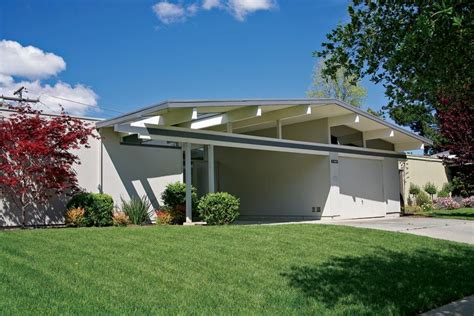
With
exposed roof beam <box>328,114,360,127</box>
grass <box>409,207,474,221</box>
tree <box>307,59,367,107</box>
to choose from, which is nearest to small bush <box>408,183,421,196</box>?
grass <box>409,207,474,221</box>

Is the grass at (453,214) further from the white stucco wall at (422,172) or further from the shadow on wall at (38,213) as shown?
the shadow on wall at (38,213)

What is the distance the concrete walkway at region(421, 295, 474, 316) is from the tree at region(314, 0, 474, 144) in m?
2.51

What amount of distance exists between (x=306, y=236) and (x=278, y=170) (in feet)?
26.1

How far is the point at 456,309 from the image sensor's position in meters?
6.17

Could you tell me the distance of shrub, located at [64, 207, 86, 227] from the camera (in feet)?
43.5

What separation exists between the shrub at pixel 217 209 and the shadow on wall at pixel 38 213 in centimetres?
409

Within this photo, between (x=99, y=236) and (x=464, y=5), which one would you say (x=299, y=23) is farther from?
(x=99, y=236)

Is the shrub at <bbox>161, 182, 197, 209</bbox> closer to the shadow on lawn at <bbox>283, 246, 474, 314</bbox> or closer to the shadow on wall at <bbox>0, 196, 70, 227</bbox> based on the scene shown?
the shadow on wall at <bbox>0, 196, 70, 227</bbox>

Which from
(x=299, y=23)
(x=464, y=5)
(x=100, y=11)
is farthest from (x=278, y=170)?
(x=464, y=5)

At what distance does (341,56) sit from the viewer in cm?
505

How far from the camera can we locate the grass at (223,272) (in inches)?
230

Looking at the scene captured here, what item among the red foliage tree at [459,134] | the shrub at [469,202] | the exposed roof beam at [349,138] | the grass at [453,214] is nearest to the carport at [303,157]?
the exposed roof beam at [349,138]

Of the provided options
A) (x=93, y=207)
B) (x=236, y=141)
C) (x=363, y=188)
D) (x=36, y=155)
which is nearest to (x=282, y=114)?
(x=236, y=141)

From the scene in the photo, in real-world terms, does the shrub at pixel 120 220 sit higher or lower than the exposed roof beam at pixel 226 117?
lower
